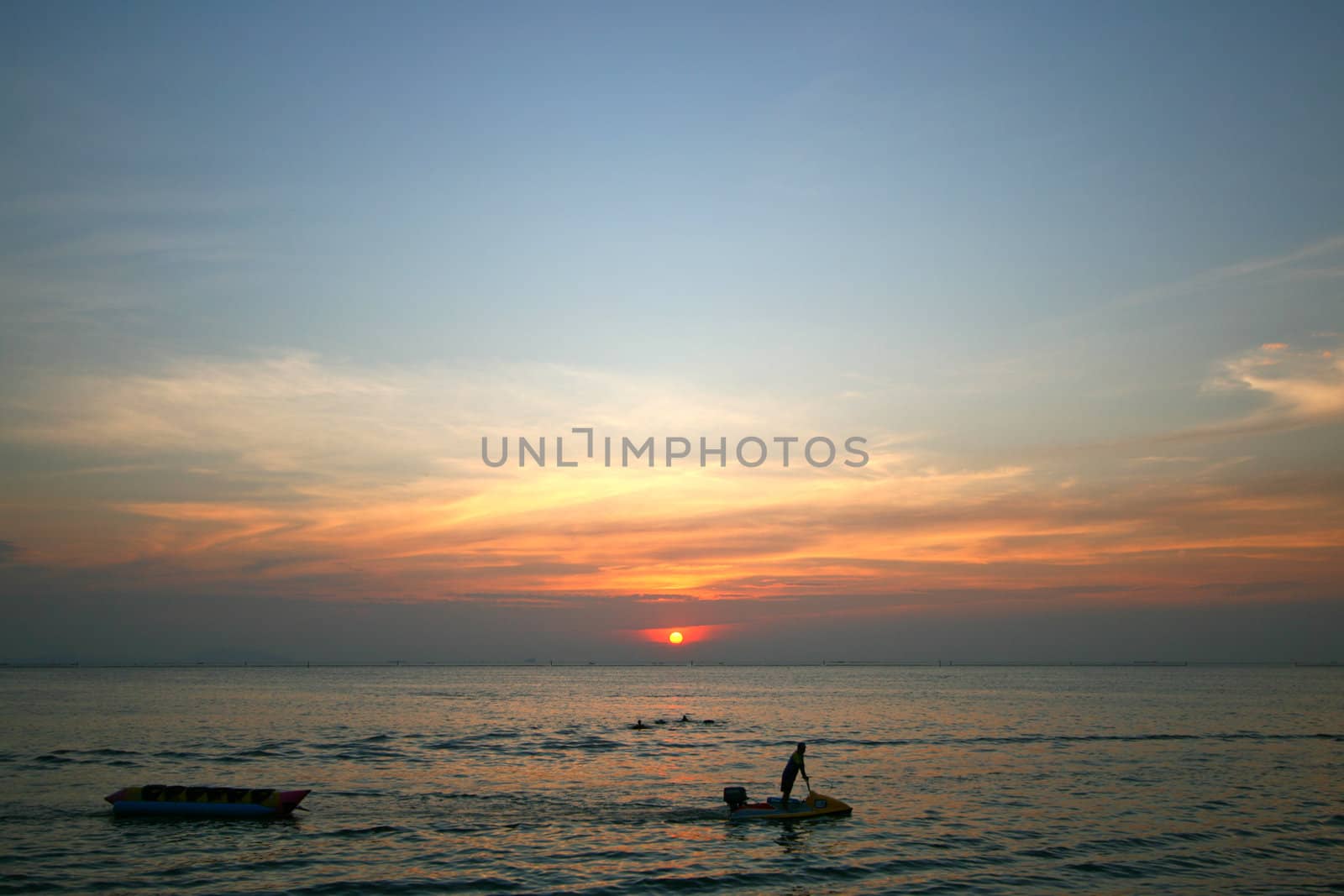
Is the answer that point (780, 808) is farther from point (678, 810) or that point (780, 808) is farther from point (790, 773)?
point (678, 810)

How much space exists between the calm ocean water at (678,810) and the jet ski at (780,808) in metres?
0.58

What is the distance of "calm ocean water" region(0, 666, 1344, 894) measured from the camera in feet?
103

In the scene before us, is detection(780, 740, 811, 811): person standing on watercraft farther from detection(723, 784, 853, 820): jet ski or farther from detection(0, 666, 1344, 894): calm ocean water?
detection(0, 666, 1344, 894): calm ocean water

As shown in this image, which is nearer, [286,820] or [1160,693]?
[286,820]

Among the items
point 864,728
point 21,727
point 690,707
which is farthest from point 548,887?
point 690,707

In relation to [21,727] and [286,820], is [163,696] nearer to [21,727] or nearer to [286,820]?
[21,727]

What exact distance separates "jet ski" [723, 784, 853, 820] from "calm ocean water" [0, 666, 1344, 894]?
0.58 m

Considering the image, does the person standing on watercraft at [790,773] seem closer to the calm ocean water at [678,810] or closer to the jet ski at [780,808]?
the jet ski at [780,808]

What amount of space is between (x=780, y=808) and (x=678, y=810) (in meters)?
6.02

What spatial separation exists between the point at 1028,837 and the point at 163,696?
164 m

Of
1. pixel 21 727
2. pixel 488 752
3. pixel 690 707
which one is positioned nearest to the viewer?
pixel 488 752

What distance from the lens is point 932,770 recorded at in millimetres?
57281

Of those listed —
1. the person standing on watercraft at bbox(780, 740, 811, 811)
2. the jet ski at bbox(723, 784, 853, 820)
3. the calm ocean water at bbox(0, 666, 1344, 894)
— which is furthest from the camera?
the person standing on watercraft at bbox(780, 740, 811, 811)

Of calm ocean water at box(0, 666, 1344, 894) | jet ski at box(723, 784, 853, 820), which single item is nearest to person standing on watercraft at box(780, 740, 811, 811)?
jet ski at box(723, 784, 853, 820)
